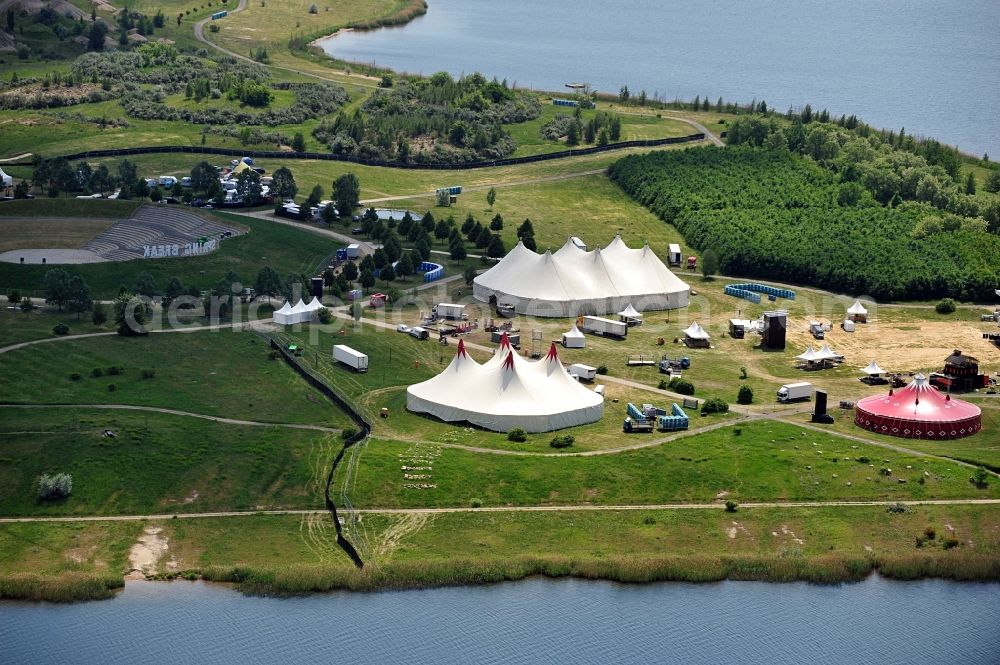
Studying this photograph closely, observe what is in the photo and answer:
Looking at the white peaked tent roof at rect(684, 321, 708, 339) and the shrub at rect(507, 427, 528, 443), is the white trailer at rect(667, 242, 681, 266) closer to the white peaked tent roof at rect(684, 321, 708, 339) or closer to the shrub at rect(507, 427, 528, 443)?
the white peaked tent roof at rect(684, 321, 708, 339)

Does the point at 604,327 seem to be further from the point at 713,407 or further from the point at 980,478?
the point at 980,478

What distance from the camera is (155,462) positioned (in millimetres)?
96750

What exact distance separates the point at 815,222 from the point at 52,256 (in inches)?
3154

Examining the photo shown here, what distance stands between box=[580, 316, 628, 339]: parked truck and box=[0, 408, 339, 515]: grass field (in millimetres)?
34598

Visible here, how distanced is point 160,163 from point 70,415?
269ft

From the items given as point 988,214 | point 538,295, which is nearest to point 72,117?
point 538,295

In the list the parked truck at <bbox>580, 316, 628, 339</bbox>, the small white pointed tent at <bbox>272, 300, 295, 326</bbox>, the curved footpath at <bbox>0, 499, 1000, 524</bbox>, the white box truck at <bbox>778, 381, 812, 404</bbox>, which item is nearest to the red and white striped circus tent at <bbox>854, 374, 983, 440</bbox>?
the white box truck at <bbox>778, 381, 812, 404</bbox>

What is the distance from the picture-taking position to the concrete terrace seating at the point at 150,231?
472ft

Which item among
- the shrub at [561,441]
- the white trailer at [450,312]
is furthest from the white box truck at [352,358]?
the shrub at [561,441]

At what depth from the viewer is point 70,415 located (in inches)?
4011

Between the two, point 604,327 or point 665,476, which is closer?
point 665,476

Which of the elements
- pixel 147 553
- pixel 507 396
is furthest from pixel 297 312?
pixel 147 553

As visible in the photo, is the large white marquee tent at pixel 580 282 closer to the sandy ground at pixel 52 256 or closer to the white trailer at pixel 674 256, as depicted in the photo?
the white trailer at pixel 674 256

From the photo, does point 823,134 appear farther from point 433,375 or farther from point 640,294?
point 433,375
